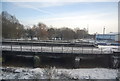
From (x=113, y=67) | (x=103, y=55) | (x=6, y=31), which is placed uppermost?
(x=6, y=31)


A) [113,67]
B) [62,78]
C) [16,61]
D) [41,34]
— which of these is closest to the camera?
[62,78]

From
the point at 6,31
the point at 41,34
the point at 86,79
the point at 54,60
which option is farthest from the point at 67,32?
the point at 86,79

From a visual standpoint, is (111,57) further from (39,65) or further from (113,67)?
(39,65)

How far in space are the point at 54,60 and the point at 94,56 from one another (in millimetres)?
3424

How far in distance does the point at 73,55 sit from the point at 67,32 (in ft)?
72.6

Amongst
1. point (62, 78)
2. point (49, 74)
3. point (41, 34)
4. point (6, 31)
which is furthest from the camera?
point (41, 34)

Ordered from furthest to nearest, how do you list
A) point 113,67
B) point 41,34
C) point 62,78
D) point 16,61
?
point 41,34
point 16,61
point 113,67
point 62,78

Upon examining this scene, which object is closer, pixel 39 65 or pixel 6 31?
pixel 39 65

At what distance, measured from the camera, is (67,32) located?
115ft

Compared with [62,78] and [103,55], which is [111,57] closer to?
[103,55]

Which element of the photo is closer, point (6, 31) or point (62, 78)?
point (62, 78)

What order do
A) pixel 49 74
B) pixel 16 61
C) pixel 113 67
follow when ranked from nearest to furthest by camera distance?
pixel 49 74 → pixel 113 67 → pixel 16 61

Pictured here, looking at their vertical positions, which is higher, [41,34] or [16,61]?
[41,34]

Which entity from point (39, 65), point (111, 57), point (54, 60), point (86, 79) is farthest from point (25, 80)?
point (111, 57)
